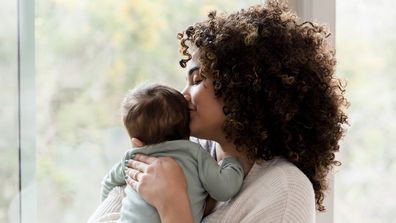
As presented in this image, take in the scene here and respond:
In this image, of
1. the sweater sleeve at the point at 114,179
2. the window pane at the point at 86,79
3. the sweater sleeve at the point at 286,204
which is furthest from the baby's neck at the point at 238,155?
the window pane at the point at 86,79

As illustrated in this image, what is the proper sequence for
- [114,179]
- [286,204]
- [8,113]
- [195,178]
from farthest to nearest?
[8,113]
[114,179]
[195,178]
[286,204]

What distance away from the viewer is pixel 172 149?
1532mm

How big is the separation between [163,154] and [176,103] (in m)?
0.13

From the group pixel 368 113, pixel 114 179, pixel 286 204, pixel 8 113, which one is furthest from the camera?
pixel 368 113

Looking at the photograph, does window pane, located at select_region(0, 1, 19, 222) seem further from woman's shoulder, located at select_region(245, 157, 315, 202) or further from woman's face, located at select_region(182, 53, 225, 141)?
woman's shoulder, located at select_region(245, 157, 315, 202)

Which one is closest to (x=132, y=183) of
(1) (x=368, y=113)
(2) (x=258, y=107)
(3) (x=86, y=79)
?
(2) (x=258, y=107)

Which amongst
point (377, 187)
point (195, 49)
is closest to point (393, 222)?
point (377, 187)

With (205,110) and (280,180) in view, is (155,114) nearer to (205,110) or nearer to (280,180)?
(205,110)

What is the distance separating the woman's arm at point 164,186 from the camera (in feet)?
4.83

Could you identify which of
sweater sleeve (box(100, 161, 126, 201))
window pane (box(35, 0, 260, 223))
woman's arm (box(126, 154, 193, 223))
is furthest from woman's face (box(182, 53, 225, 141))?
window pane (box(35, 0, 260, 223))

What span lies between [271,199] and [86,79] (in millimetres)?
735

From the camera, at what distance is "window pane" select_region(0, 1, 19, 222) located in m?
1.83

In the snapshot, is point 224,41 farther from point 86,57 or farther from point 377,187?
point 377,187

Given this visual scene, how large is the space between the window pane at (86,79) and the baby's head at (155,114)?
392 millimetres
